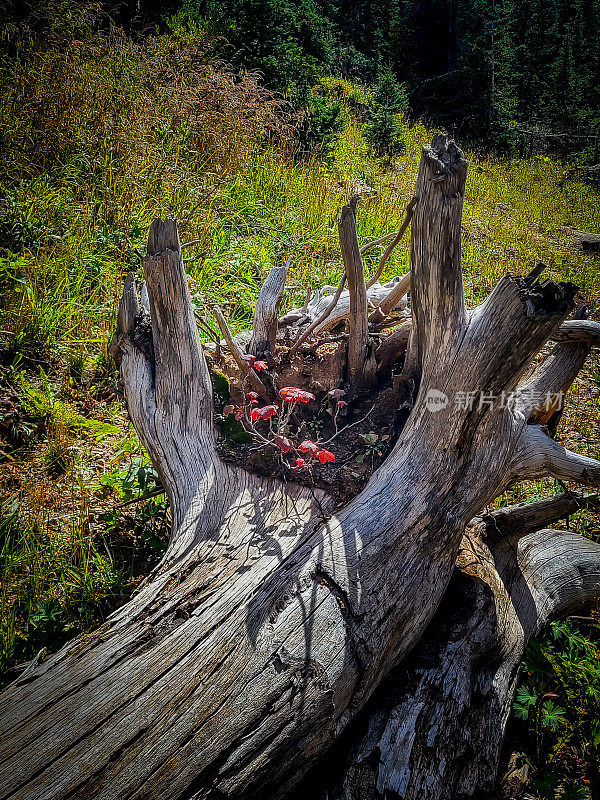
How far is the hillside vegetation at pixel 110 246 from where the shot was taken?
2.73 metres

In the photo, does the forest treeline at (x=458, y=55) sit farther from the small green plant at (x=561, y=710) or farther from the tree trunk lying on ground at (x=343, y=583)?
the small green plant at (x=561, y=710)

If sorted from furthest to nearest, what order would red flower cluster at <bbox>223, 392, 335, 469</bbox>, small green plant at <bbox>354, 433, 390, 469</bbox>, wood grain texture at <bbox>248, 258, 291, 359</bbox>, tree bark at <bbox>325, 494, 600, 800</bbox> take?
1. wood grain texture at <bbox>248, 258, 291, 359</bbox>
2. small green plant at <bbox>354, 433, 390, 469</bbox>
3. red flower cluster at <bbox>223, 392, 335, 469</bbox>
4. tree bark at <bbox>325, 494, 600, 800</bbox>

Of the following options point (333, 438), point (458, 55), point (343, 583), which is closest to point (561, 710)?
point (343, 583)

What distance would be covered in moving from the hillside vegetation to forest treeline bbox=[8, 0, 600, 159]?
0.81m

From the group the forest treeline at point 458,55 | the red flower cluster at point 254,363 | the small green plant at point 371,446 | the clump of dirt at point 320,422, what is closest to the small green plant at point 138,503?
the clump of dirt at point 320,422

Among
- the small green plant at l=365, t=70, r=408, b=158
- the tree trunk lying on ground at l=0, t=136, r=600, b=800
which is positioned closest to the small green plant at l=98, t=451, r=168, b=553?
the tree trunk lying on ground at l=0, t=136, r=600, b=800

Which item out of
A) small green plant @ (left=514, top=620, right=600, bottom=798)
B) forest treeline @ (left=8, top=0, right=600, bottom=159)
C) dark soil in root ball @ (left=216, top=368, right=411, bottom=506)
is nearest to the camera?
small green plant @ (left=514, top=620, right=600, bottom=798)

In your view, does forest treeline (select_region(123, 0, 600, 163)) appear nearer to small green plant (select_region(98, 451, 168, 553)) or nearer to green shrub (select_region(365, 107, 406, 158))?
green shrub (select_region(365, 107, 406, 158))

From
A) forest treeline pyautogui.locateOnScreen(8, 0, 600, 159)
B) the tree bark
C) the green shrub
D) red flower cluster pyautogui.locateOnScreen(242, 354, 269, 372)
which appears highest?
forest treeline pyautogui.locateOnScreen(8, 0, 600, 159)

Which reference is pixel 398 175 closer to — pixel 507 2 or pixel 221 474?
pixel 221 474

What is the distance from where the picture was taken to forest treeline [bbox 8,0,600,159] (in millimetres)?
7523

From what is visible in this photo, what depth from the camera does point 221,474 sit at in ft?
7.86

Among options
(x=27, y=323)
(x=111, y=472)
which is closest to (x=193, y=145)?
(x=27, y=323)

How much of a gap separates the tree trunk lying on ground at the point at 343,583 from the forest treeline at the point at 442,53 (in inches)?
251
